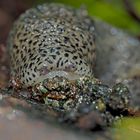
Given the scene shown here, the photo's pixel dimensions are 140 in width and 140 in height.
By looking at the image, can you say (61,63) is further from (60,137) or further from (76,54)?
(60,137)

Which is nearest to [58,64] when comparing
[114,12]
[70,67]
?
[70,67]

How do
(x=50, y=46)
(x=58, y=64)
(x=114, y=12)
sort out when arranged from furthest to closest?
(x=114, y=12)
(x=50, y=46)
(x=58, y=64)

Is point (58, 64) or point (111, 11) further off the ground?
point (111, 11)

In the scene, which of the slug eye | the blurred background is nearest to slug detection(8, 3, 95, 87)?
the slug eye

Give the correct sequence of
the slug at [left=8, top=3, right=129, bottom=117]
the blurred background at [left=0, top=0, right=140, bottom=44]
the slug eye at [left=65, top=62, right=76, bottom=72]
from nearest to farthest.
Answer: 1. the slug at [left=8, top=3, right=129, bottom=117]
2. the slug eye at [left=65, top=62, right=76, bottom=72]
3. the blurred background at [left=0, top=0, right=140, bottom=44]

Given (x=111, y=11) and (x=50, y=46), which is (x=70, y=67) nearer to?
(x=50, y=46)

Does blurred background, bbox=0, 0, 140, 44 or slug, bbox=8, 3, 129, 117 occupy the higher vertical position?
blurred background, bbox=0, 0, 140, 44

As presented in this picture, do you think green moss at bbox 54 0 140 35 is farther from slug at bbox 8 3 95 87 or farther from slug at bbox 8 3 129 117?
slug at bbox 8 3 129 117

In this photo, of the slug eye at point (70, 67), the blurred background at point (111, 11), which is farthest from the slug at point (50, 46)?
the blurred background at point (111, 11)

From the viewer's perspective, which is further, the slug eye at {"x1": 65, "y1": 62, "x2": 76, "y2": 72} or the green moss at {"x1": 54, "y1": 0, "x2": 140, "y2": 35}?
the green moss at {"x1": 54, "y1": 0, "x2": 140, "y2": 35}
